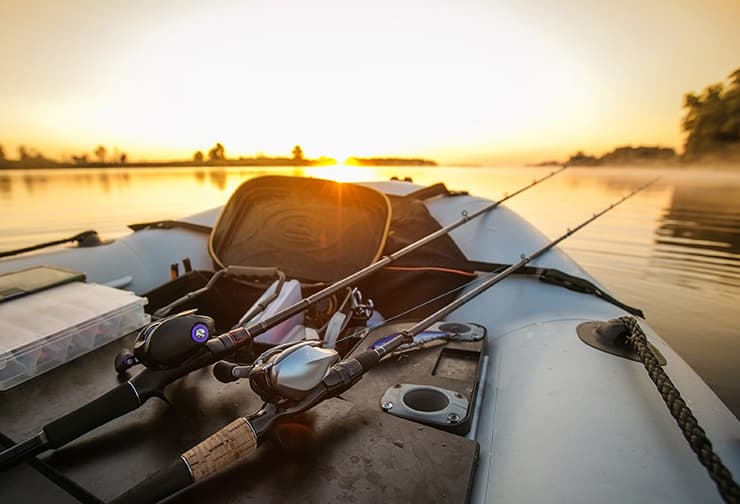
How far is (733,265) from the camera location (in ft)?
16.5

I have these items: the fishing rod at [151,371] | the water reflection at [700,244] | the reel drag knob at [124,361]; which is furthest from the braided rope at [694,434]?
the water reflection at [700,244]

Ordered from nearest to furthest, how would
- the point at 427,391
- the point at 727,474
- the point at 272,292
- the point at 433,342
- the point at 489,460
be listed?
the point at 727,474 < the point at 489,460 < the point at 427,391 < the point at 433,342 < the point at 272,292

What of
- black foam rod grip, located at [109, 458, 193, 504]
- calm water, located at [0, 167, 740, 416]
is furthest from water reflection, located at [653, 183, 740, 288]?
black foam rod grip, located at [109, 458, 193, 504]

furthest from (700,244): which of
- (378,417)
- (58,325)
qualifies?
(58,325)

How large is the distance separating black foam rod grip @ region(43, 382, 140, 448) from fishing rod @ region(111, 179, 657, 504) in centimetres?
24

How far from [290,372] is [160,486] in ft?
1.04

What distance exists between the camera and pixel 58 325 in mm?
1226

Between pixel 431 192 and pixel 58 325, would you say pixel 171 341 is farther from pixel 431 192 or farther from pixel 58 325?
pixel 431 192

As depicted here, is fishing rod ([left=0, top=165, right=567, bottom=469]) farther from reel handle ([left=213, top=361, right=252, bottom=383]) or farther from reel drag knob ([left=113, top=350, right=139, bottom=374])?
reel drag knob ([left=113, top=350, right=139, bottom=374])

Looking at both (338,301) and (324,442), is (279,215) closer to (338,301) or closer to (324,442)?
(338,301)

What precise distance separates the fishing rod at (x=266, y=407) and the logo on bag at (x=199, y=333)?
0.64 ft

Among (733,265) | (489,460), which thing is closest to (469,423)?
(489,460)

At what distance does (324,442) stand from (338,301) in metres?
1.18

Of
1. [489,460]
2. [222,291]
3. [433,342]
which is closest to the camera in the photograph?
[489,460]
